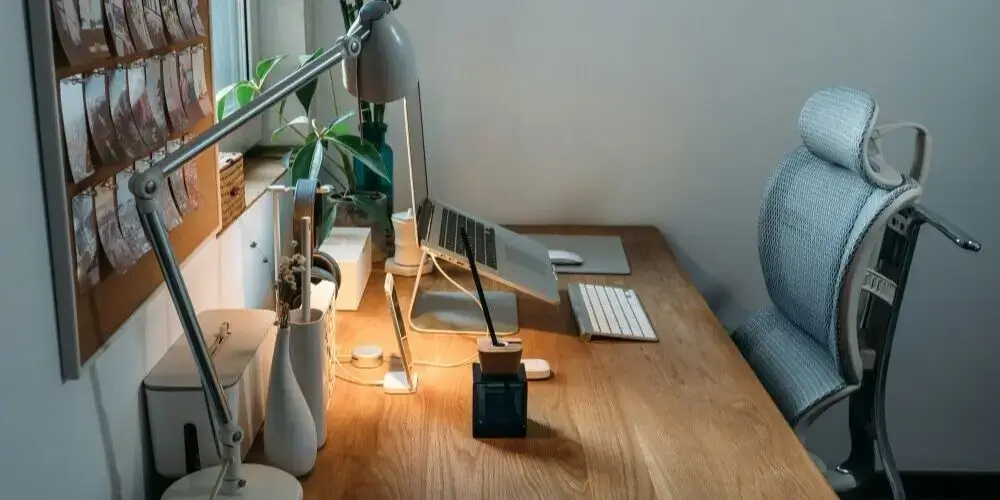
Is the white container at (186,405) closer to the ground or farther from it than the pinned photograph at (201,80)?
closer to the ground

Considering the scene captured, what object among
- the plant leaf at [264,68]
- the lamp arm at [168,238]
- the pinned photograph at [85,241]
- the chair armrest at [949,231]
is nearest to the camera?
the lamp arm at [168,238]

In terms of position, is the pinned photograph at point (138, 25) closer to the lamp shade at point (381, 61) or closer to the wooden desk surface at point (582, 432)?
the lamp shade at point (381, 61)

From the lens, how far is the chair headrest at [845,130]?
166 cm

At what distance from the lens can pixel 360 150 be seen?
1858 millimetres

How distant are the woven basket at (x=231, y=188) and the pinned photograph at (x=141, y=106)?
31 centimetres

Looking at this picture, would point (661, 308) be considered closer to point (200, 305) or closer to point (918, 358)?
point (200, 305)

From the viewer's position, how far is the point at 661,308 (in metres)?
1.90

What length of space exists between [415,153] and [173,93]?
2.10 feet

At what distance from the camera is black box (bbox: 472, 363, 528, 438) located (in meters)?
1.32

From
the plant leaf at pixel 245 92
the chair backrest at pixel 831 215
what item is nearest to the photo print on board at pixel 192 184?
the plant leaf at pixel 245 92

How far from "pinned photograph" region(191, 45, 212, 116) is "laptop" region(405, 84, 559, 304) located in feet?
1.20

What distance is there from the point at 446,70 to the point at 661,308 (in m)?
0.86

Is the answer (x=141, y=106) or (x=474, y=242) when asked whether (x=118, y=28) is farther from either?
(x=474, y=242)

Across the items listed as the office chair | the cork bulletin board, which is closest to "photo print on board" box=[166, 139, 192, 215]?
the cork bulletin board
